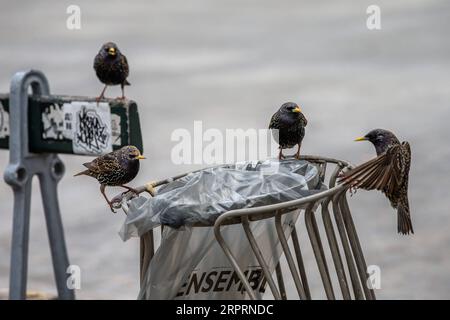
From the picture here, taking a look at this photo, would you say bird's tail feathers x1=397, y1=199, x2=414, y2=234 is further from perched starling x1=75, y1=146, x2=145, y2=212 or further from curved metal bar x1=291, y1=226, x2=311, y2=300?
perched starling x1=75, y1=146, x2=145, y2=212

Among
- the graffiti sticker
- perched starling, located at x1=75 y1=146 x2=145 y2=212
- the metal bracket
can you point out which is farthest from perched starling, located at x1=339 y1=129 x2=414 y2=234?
the metal bracket

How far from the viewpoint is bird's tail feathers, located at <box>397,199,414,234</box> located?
391 cm

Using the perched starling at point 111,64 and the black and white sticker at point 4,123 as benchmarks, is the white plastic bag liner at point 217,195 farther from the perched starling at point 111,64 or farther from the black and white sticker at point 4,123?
the perched starling at point 111,64

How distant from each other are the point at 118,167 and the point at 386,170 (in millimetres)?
1262

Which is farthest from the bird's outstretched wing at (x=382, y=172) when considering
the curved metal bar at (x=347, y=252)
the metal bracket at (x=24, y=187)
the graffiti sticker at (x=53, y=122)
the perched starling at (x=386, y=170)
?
the metal bracket at (x=24, y=187)

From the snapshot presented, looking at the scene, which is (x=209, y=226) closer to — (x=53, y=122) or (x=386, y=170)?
(x=386, y=170)

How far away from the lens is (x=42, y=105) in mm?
4652

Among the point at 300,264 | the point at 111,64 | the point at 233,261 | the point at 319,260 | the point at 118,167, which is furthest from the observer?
the point at 111,64

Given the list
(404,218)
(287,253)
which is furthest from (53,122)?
(404,218)

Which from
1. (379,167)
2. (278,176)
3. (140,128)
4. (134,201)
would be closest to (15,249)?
(140,128)

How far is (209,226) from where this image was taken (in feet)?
11.9

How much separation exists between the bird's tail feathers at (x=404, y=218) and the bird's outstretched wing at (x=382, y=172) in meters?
0.32

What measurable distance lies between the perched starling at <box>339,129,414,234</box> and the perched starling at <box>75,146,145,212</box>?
103cm
